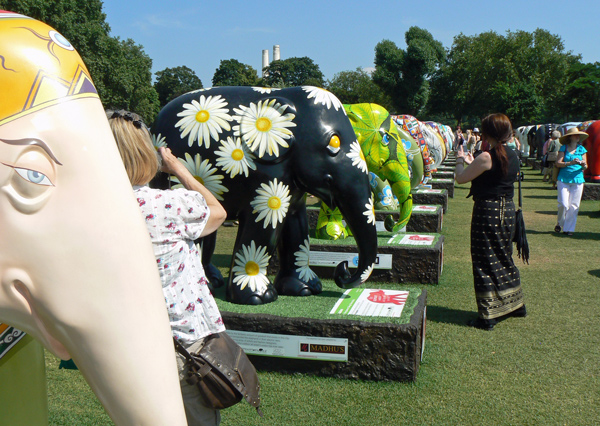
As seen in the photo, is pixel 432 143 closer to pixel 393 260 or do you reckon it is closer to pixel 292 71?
pixel 393 260

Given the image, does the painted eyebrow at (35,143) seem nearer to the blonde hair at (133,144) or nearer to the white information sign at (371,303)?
the blonde hair at (133,144)

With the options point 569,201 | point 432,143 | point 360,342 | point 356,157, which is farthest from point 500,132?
point 432,143

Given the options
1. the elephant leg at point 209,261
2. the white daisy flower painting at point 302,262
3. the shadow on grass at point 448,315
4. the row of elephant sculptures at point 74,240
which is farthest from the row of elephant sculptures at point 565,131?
the row of elephant sculptures at point 74,240

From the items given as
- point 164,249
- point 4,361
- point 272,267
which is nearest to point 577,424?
point 164,249

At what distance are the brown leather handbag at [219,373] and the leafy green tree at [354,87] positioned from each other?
56283mm

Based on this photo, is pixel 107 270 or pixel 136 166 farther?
pixel 136 166

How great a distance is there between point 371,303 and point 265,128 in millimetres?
1364

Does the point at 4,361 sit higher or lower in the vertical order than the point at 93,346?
lower

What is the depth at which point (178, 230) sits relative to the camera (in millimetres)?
1673

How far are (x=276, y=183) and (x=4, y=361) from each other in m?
2.48

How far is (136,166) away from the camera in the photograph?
5.14 feet

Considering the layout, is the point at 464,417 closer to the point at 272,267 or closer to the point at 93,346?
the point at 93,346

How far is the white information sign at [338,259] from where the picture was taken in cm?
552

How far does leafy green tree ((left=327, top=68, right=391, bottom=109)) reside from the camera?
59750 millimetres
